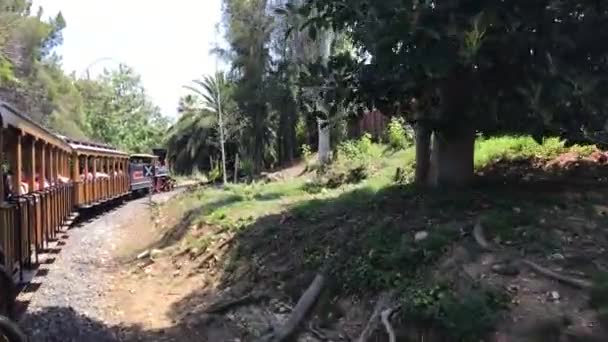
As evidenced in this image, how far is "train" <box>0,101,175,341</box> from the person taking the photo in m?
6.74

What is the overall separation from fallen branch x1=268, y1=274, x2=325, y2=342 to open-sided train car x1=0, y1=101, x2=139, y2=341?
2.75m

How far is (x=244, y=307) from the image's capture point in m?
8.55

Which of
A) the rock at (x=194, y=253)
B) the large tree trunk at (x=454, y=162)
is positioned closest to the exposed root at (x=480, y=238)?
the large tree trunk at (x=454, y=162)

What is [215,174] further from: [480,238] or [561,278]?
[561,278]

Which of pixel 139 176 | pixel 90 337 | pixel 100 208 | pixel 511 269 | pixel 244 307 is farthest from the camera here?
pixel 139 176

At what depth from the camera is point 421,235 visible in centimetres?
748

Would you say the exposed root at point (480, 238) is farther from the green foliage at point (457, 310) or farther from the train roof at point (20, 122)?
the train roof at point (20, 122)

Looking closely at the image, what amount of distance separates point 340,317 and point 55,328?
3.20 metres

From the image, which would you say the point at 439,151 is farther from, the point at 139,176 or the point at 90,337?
the point at 139,176

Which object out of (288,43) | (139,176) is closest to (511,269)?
(288,43)

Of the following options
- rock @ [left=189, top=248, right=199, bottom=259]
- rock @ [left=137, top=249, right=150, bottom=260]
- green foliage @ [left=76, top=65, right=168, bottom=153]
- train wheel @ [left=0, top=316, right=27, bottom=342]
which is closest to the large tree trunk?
rock @ [left=189, top=248, right=199, bottom=259]

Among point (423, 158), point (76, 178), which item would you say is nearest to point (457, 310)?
point (423, 158)

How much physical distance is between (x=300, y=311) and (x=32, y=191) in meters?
4.57

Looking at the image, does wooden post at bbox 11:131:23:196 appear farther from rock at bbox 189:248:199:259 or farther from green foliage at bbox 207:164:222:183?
green foliage at bbox 207:164:222:183
